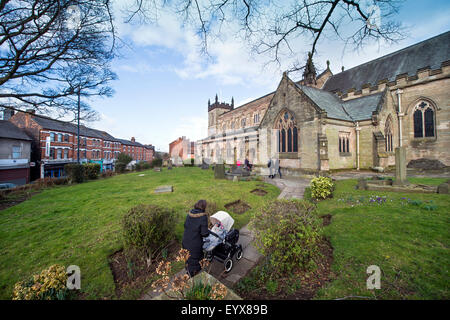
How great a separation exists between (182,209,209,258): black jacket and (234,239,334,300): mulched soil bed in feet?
3.24

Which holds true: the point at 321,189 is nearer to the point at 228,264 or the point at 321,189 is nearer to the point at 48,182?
the point at 228,264

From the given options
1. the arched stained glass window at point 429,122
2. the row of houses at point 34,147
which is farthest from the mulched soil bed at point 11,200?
the arched stained glass window at point 429,122

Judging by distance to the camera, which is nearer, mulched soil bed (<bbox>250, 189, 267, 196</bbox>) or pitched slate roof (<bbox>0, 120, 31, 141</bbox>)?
mulched soil bed (<bbox>250, 189, 267, 196</bbox>)

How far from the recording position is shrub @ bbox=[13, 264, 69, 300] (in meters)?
2.27

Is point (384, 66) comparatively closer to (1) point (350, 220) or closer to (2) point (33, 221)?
(1) point (350, 220)

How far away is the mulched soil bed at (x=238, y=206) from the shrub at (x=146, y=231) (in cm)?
375

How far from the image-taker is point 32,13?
6.05 m

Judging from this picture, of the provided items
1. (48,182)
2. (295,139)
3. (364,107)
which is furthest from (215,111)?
(48,182)

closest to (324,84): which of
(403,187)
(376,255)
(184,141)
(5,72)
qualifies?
(403,187)

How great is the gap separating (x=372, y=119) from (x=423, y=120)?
26.0 ft

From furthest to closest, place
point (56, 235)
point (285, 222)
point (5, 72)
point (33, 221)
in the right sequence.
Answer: point (5, 72) < point (33, 221) < point (56, 235) < point (285, 222)

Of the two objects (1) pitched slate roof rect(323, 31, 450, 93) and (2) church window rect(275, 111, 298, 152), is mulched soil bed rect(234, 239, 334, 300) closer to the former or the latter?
(2) church window rect(275, 111, 298, 152)

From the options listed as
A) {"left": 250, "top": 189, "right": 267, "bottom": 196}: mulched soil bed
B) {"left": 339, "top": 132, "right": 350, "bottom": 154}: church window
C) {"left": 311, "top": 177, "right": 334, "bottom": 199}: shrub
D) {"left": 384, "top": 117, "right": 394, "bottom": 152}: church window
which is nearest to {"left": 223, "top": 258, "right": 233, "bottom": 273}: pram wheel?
{"left": 311, "top": 177, "right": 334, "bottom": 199}: shrub

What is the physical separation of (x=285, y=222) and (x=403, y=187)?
8.77 meters
